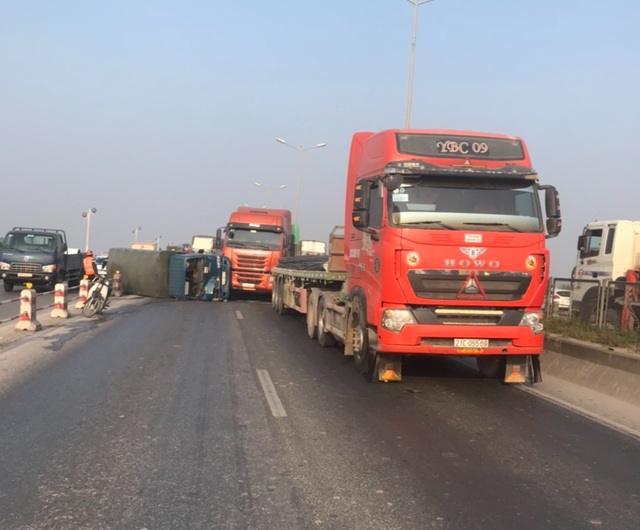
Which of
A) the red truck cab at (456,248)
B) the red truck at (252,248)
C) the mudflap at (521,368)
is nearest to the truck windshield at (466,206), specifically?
the red truck cab at (456,248)

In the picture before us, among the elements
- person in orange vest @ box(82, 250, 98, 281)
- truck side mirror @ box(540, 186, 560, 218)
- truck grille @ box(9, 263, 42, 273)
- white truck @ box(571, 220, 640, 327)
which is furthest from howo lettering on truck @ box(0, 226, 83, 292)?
truck side mirror @ box(540, 186, 560, 218)

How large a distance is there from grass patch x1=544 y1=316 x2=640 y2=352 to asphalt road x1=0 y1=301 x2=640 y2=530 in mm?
2176

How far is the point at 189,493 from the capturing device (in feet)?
15.3

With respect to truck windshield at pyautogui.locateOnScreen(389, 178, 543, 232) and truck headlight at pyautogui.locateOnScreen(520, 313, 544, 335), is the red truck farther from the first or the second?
truck headlight at pyautogui.locateOnScreen(520, 313, 544, 335)

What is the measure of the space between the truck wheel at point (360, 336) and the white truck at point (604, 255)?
5152 mm

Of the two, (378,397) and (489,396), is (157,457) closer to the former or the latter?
(378,397)

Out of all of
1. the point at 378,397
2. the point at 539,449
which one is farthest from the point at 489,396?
the point at 539,449

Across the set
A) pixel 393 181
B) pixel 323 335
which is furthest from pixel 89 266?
pixel 393 181

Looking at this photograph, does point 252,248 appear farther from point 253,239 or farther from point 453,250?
point 453,250

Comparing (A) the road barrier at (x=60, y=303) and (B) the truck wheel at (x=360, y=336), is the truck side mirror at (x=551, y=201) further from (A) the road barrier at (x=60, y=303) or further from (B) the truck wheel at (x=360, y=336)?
(A) the road barrier at (x=60, y=303)

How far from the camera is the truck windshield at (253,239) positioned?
25.0 metres

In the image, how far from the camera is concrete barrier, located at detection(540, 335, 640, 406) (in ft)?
28.0

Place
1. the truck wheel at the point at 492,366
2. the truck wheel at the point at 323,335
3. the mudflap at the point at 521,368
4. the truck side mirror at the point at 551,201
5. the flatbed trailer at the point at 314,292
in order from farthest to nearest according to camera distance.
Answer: the truck wheel at the point at 323,335 → the flatbed trailer at the point at 314,292 → the truck wheel at the point at 492,366 → the mudflap at the point at 521,368 → the truck side mirror at the point at 551,201

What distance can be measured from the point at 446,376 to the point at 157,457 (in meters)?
5.68
